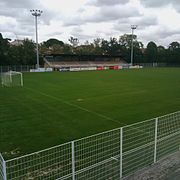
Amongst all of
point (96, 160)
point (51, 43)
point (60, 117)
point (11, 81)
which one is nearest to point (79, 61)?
point (51, 43)

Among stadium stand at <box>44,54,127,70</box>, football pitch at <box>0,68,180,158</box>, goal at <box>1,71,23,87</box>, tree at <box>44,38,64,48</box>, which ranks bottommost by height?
football pitch at <box>0,68,180,158</box>

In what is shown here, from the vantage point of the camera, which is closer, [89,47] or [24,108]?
[24,108]

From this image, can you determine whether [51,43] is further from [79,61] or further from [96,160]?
[96,160]

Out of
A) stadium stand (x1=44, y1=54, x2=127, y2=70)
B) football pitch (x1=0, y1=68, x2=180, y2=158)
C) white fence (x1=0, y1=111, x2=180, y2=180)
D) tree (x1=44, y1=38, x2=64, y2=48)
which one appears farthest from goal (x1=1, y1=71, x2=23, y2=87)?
tree (x1=44, y1=38, x2=64, y2=48)

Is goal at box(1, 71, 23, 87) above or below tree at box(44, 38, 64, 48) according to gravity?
below

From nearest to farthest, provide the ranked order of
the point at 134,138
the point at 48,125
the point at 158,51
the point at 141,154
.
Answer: the point at 141,154 < the point at 134,138 < the point at 48,125 < the point at 158,51

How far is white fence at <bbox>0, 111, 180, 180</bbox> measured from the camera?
4.17m

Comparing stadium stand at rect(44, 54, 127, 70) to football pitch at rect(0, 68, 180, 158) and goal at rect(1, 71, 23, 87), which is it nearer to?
goal at rect(1, 71, 23, 87)

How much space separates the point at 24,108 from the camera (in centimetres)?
1127

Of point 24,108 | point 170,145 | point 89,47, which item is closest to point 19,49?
point 89,47

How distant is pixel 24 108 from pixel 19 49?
142ft

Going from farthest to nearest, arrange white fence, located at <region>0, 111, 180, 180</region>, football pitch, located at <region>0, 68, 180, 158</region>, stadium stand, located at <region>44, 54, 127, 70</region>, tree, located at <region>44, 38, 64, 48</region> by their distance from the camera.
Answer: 1. tree, located at <region>44, 38, 64, 48</region>
2. stadium stand, located at <region>44, 54, 127, 70</region>
3. football pitch, located at <region>0, 68, 180, 158</region>
4. white fence, located at <region>0, 111, 180, 180</region>

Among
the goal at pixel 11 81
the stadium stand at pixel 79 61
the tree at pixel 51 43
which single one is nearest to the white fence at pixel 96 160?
the goal at pixel 11 81

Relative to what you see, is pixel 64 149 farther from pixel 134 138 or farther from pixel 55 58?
pixel 55 58
